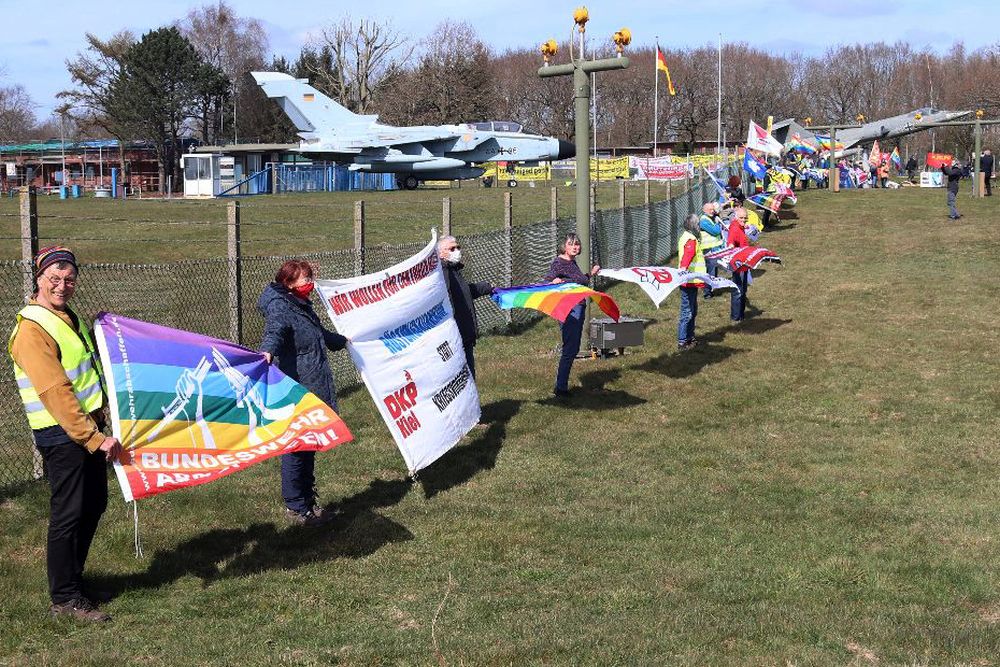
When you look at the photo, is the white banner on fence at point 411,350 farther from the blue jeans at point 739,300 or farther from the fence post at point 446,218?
the blue jeans at point 739,300

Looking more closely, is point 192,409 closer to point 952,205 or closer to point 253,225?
point 253,225

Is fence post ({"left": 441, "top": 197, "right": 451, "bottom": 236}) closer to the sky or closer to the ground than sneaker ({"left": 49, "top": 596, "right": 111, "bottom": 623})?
closer to the sky

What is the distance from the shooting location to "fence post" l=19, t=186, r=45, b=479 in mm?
7957

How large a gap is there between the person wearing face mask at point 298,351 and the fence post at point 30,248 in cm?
187

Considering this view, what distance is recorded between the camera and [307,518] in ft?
24.3

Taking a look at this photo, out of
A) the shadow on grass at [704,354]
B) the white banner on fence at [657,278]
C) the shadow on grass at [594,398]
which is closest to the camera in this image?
the shadow on grass at [594,398]

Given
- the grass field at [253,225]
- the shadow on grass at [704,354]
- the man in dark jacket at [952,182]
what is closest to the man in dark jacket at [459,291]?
the shadow on grass at [704,354]

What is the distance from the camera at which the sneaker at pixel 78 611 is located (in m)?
5.78

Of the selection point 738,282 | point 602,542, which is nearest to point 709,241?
point 738,282

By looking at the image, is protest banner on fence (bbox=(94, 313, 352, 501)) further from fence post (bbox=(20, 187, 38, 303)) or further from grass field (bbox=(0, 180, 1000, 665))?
fence post (bbox=(20, 187, 38, 303))

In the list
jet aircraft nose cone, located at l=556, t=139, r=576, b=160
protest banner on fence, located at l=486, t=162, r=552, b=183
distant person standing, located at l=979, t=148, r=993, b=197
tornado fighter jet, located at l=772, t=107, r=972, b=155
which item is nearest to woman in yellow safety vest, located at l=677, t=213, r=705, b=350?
Answer: distant person standing, located at l=979, t=148, r=993, b=197

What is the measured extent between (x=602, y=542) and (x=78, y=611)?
3.17 meters

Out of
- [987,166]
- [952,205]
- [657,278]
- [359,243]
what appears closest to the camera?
[359,243]

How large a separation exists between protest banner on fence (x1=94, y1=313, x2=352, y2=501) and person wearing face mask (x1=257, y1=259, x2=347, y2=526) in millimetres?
564
